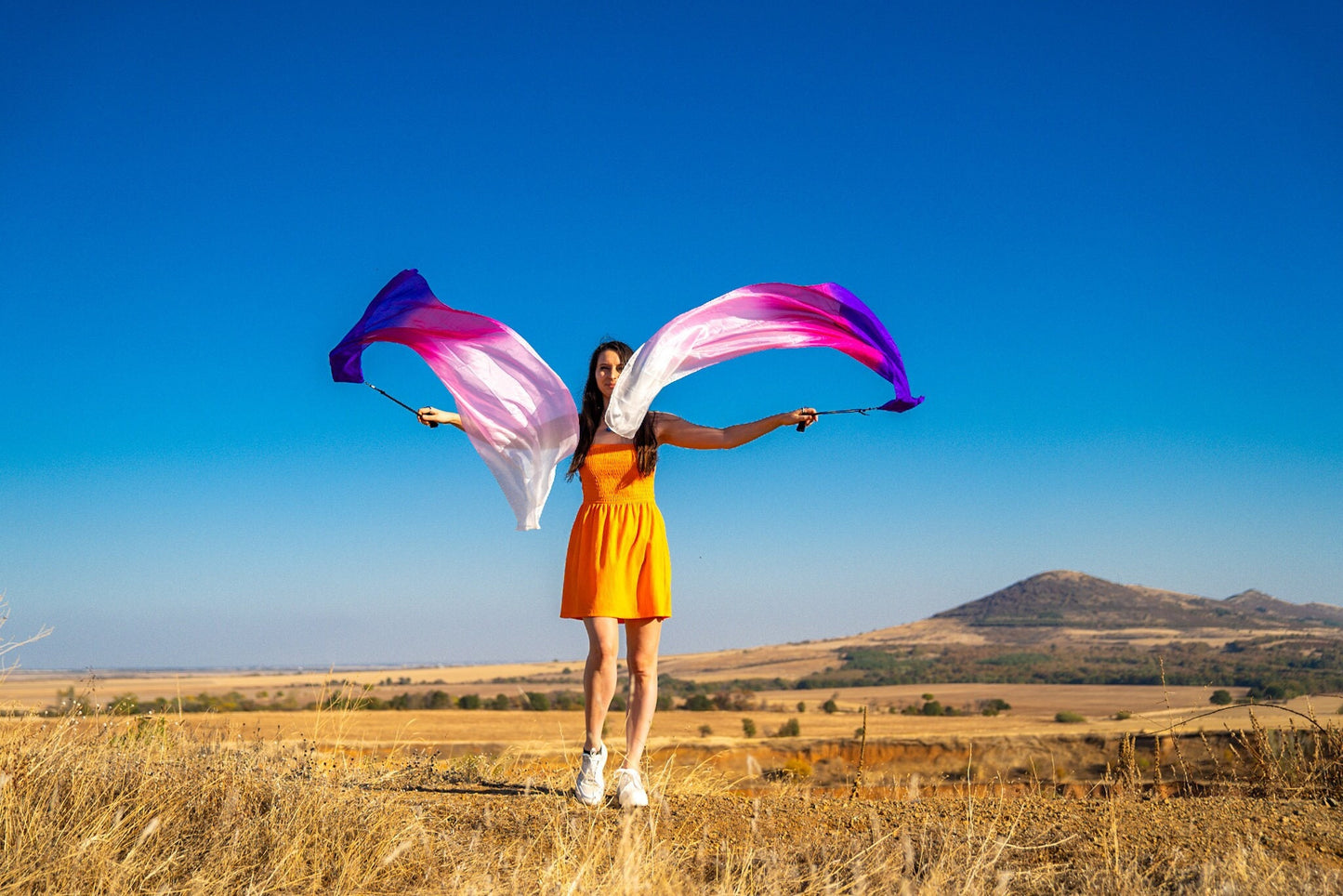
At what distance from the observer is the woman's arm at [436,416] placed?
6176 millimetres

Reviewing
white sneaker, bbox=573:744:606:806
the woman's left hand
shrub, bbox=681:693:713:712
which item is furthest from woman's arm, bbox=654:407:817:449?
shrub, bbox=681:693:713:712

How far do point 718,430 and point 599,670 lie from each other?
5.27ft

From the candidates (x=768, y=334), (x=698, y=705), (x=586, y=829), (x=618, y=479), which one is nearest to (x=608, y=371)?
(x=618, y=479)

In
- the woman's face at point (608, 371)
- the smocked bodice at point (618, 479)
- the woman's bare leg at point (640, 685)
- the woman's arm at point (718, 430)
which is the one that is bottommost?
the woman's bare leg at point (640, 685)

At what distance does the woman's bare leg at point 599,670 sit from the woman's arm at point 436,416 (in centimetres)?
164

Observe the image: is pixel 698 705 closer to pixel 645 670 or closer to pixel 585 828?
pixel 645 670

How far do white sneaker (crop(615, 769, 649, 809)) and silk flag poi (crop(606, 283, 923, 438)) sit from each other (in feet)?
6.62

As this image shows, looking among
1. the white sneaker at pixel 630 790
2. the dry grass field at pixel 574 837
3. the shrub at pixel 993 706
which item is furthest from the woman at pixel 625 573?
the shrub at pixel 993 706

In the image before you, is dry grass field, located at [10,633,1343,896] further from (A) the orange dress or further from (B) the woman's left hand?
(B) the woman's left hand

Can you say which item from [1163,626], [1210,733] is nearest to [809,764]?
[1210,733]

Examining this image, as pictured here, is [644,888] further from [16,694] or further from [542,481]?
[16,694]

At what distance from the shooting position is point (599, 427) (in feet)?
20.1

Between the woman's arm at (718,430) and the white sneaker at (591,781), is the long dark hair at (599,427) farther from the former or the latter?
the white sneaker at (591,781)

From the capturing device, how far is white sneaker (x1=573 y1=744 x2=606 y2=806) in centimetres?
565
